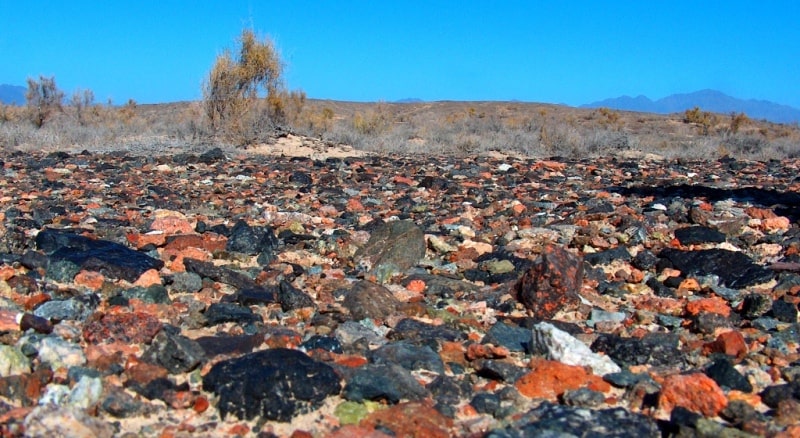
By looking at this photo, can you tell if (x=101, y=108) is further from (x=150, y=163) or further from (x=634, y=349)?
(x=634, y=349)

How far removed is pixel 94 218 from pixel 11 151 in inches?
285

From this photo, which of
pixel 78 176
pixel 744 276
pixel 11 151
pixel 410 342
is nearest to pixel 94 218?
pixel 78 176

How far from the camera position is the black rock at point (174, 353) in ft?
10.1

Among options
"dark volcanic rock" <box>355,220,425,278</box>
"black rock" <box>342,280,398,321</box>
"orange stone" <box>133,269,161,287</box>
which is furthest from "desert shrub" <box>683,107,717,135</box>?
"orange stone" <box>133,269,161,287</box>

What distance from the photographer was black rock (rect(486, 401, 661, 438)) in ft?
8.40

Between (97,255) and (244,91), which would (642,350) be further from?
(244,91)

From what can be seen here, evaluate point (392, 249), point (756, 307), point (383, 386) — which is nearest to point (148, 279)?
point (392, 249)

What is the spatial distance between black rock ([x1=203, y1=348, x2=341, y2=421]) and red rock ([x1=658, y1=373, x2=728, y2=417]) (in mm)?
1232

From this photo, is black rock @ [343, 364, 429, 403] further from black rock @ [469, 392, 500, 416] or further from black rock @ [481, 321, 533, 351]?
black rock @ [481, 321, 533, 351]

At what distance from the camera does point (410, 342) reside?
3.61 m

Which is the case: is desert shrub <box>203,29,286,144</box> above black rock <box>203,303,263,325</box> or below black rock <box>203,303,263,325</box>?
above

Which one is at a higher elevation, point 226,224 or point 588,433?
point 226,224

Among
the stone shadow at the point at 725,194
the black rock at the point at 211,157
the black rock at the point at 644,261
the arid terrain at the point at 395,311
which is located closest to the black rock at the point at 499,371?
Result: the arid terrain at the point at 395,311

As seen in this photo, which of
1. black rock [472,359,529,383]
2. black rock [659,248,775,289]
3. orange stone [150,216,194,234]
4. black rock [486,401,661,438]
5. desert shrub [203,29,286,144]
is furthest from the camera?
desert shrub [203,29,286,144]
